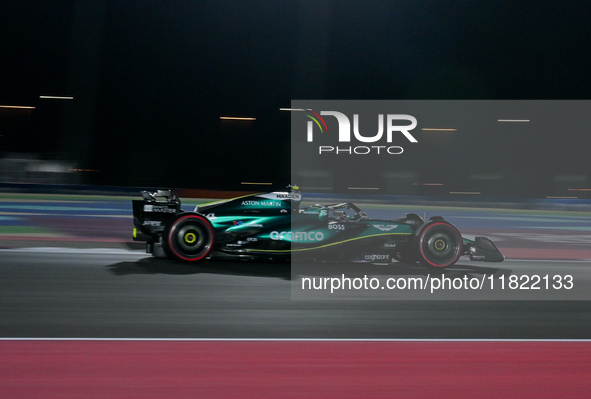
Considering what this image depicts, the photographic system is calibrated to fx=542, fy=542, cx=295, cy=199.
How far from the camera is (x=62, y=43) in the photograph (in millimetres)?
18531

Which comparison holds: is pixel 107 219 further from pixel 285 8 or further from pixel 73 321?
pixel 285 8

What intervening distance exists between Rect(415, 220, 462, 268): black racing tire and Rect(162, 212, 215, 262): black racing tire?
2524mm

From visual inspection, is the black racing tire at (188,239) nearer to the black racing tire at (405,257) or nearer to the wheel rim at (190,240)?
the wheel rim at (190,240)

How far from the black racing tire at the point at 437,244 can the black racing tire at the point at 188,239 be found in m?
2.52

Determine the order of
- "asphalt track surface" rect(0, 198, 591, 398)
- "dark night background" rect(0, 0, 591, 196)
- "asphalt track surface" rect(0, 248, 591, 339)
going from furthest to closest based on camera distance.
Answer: "dark night background" rect(0, 0, 591, 196)
"asphalt track surface" rect(0, 248, 591, 339)
"asphalt track surface" rect(0, 198, 591, 398)

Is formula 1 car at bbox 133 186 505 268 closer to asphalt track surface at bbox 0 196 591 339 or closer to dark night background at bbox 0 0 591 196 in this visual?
asphalt track surface at bbox 0 196 591 339

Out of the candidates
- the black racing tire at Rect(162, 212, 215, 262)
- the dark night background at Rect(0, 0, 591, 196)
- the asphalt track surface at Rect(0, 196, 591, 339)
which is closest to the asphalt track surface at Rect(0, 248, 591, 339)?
the asphalt track surface at Rect(0, 196, 591, 339)

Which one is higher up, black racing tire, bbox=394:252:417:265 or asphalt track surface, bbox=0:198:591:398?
black racing tire, bbox=394:252:417:265

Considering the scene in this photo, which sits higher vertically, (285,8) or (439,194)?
(285,8)

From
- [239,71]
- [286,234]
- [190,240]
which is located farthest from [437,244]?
[239,71]

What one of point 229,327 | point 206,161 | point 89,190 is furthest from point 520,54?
point 229,327

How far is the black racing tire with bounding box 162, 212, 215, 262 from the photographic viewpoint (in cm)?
645

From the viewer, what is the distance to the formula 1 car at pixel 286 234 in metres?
6.47

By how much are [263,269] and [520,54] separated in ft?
57.9
